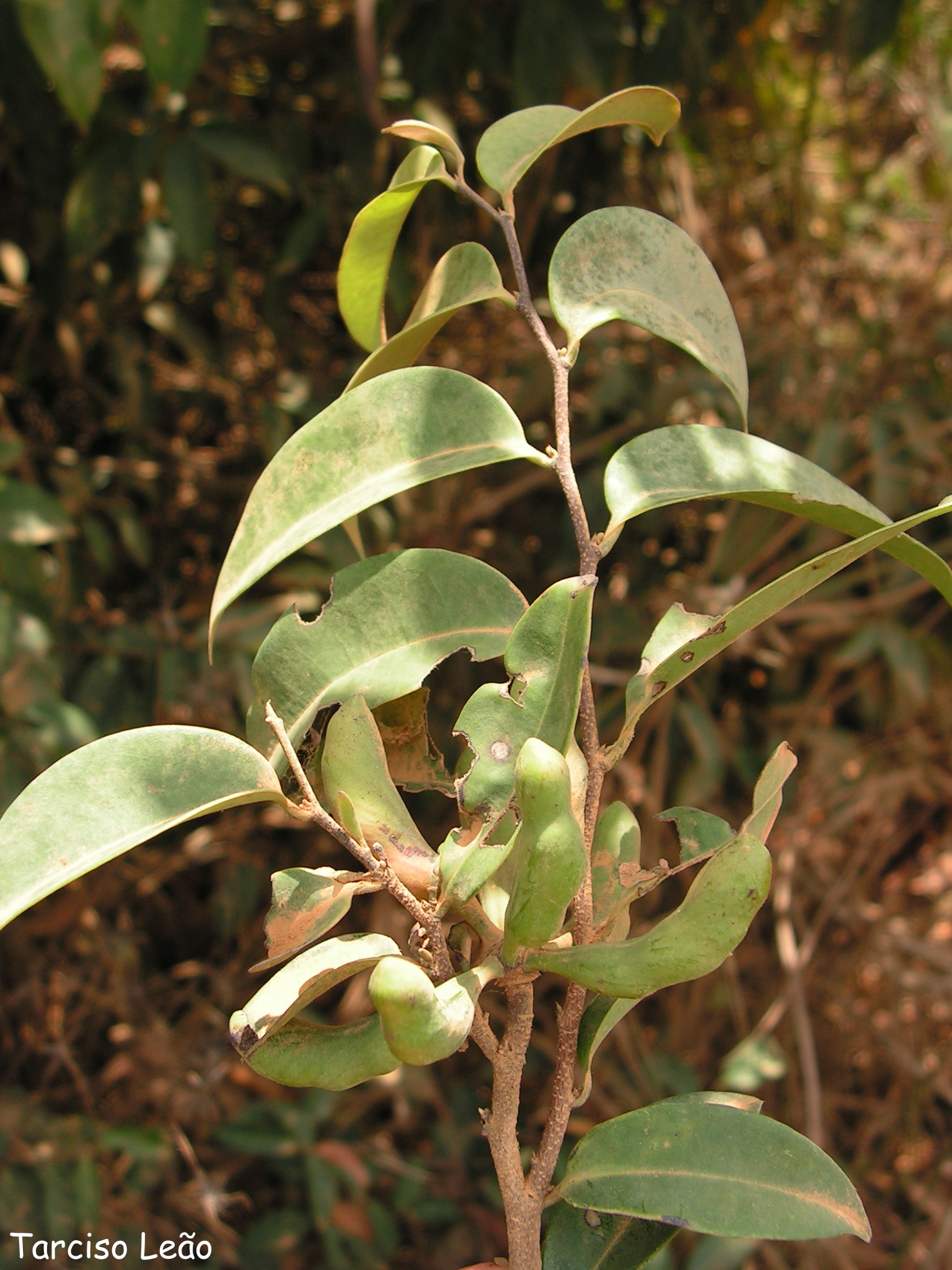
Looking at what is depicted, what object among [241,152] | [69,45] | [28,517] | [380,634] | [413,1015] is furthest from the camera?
[241,152]

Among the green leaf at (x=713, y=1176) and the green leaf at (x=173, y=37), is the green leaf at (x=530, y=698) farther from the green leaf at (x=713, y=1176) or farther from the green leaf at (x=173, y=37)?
the green leaf at (x=173, y=37)

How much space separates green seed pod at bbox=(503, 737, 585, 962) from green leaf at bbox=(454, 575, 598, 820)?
36 mm

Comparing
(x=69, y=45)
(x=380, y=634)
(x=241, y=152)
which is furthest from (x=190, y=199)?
(x=380, y=634)

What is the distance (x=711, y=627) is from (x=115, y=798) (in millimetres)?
180

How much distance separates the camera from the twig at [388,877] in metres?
0.30

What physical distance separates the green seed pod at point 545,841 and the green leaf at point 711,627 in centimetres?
5

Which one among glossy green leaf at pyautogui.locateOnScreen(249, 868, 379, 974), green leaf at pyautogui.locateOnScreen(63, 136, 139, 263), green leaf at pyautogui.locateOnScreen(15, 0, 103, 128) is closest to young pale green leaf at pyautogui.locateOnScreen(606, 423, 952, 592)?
glossy green leaf at pyautogui.locateOnScreen(249, 868, 379, 974)

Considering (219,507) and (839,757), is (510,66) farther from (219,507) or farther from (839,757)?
(839,757)

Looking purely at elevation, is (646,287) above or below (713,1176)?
above

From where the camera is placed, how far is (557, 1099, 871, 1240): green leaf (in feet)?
0.95

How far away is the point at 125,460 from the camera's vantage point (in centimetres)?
112

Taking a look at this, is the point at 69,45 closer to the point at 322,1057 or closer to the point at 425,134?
the point at 425,134

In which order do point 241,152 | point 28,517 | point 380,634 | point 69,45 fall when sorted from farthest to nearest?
1. point 241,152
2. point 28,517
3. point 69,45
4. point 380,634

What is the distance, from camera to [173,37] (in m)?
0.80
